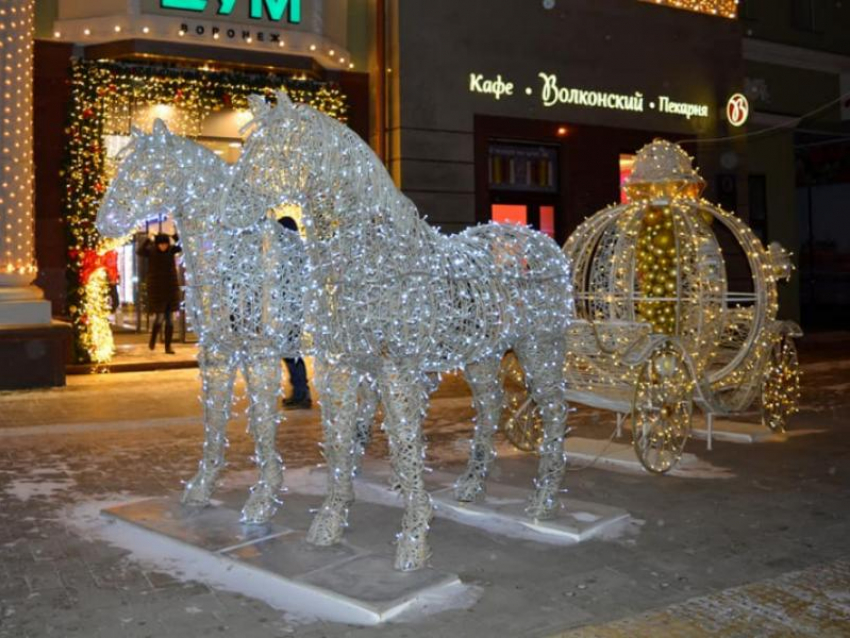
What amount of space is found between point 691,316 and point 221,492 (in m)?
4.70

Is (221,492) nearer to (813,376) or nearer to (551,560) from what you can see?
(551,560)

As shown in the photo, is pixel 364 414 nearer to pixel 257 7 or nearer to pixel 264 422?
pixel 264 422

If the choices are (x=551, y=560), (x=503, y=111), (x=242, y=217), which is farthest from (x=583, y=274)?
(x=503, y=111)

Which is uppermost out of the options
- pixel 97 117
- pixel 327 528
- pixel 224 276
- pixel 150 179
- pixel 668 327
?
pixel 97 117

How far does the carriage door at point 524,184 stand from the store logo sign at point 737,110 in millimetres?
4407

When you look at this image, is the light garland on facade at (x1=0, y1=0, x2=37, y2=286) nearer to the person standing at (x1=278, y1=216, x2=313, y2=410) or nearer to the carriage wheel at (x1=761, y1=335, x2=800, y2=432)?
the person standing at (x1=278, y1=216, x2=313, y2=410)

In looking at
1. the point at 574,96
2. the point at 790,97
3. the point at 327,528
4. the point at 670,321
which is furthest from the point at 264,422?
the point at 790,97

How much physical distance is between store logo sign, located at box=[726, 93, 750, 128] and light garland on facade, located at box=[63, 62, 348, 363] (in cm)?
980

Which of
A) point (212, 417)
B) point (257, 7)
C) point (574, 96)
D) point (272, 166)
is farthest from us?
point (574, 96)

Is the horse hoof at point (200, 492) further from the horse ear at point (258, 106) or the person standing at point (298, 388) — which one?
the person standing at point (298, 388)

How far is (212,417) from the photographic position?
598 centimetres

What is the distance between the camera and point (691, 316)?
8844 millimetres

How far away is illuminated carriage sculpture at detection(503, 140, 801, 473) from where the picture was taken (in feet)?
23.9

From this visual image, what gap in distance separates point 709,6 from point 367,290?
17.0m
